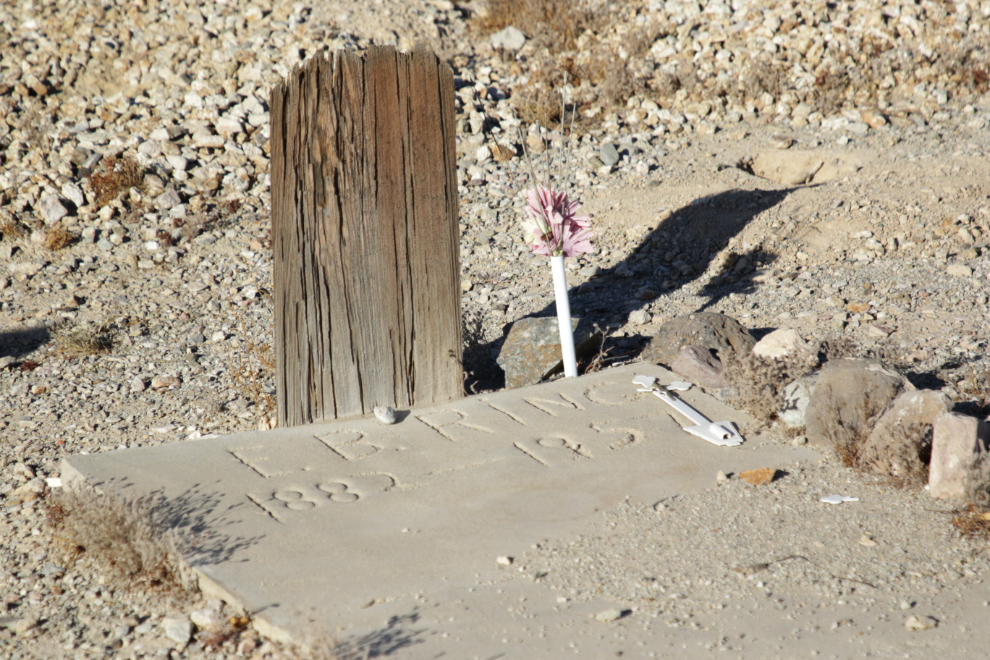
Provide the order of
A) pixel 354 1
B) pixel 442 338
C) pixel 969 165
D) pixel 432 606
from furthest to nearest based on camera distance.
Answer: pixel 354 1 → pixel 969 165 → pixel 442 338 → pixel 432 606

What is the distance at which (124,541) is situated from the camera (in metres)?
3.13

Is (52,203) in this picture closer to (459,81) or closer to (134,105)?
(134,105)

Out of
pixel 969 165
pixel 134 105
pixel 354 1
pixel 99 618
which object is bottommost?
pixel 99 618

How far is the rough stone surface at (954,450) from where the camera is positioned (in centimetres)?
338

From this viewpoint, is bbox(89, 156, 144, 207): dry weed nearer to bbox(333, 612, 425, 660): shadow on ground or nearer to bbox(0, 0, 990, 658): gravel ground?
bbox(0, 0, 990, 658): gravel ground

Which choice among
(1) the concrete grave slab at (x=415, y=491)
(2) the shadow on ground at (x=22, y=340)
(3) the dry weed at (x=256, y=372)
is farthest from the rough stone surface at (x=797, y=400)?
(2) the shadow on ground at (x=22, y=340)

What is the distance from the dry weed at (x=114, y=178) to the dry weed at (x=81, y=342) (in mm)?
2103

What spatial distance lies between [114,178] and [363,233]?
4485mm

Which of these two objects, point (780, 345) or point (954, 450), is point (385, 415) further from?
point (954, 450)

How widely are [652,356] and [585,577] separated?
226 cm

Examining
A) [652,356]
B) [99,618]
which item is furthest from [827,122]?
[99,618]

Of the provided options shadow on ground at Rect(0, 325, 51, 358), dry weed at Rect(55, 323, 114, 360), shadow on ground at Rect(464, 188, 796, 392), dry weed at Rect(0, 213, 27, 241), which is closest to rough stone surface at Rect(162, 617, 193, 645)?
shadow on ground at Rect(464, 188, 796, 392)

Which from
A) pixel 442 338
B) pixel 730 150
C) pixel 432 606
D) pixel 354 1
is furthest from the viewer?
pixel 354 1

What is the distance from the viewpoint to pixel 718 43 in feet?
31.9
